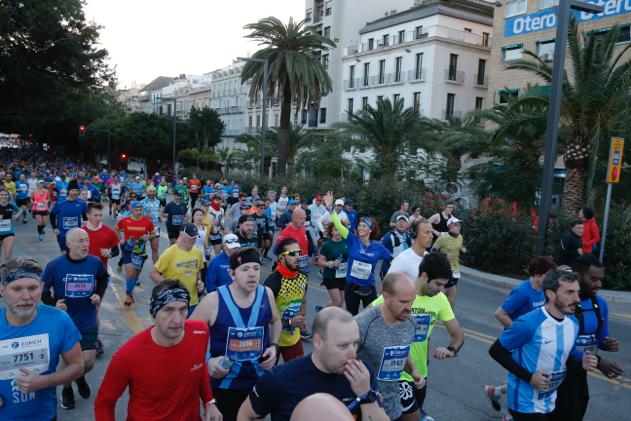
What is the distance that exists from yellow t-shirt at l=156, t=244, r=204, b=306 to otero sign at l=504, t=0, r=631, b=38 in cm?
2695

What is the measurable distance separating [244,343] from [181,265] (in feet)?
9.38

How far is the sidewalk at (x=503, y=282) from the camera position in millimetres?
11633

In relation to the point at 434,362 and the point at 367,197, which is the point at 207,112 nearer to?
the point at 367,197

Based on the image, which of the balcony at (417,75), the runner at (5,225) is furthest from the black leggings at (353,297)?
the balcony at (417,75)

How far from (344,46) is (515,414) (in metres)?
50.8

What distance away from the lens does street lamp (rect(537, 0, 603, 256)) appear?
10.5m

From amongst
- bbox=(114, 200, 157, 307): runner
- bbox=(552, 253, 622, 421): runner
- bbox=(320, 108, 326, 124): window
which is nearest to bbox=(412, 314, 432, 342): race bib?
bbox=(552, 253, 622, 421): runner

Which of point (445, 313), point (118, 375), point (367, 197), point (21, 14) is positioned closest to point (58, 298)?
point (118, 375)

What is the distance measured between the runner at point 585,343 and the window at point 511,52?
31.7 metres

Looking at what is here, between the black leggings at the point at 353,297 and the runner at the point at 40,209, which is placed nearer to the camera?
the black leggings at the point at 353,297

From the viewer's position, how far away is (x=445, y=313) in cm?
Answer: 439

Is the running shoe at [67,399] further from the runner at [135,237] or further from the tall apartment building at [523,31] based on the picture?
the tall apartment building at [523,31]

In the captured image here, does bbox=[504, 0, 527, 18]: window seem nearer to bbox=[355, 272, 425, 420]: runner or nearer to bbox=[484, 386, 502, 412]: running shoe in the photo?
bbox=[484, 386, 502, 412]: running shoe

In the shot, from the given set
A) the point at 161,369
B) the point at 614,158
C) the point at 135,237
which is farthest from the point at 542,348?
the point at 614,158
